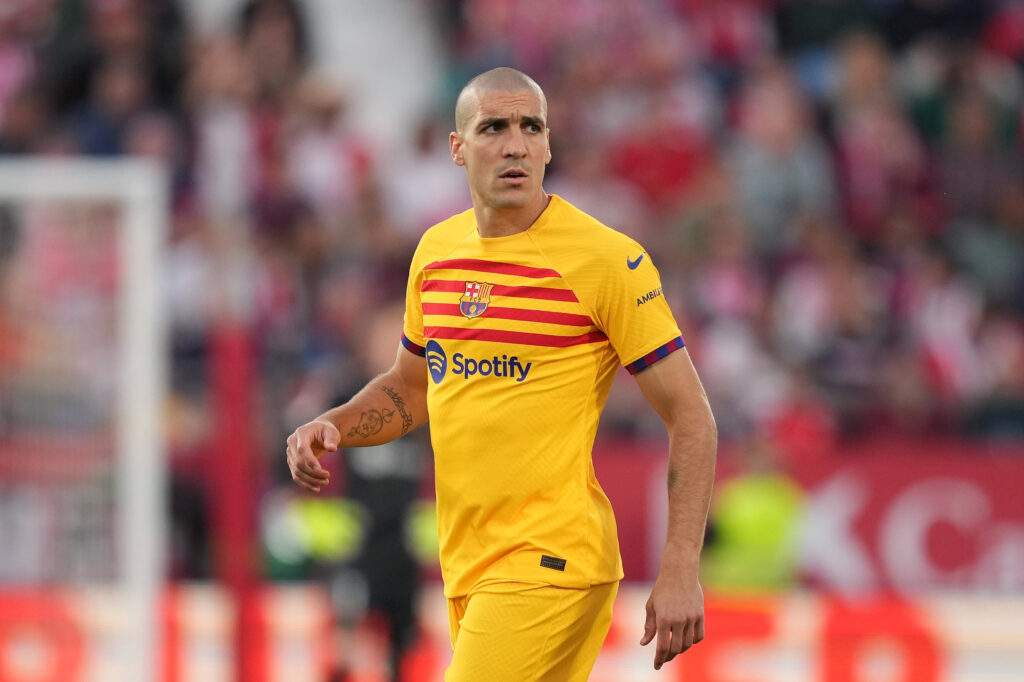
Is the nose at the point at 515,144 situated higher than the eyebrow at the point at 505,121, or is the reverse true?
the eyebrow at the point at 505,121

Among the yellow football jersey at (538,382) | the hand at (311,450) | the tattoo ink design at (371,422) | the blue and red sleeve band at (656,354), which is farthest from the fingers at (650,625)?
the tattoo ink design at (371,422)

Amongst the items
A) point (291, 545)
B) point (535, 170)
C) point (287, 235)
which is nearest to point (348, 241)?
point (287, 235)

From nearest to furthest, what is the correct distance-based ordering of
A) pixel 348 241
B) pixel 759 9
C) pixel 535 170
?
pixel 535 170, pixel 348 241, pixel 759 9

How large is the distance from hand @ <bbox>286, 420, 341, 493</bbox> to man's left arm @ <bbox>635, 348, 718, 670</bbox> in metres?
0.82

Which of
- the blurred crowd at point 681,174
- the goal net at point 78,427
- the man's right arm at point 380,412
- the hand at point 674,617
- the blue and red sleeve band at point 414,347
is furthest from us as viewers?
the blurred crowd at point 681,174

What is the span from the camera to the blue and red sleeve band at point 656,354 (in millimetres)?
4176

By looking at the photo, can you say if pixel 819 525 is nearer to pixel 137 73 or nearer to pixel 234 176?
pixel 234 176

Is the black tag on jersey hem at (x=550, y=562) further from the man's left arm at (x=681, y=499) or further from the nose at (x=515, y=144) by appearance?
the nose at (x=515, y=144)

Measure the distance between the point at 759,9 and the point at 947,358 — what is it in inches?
159

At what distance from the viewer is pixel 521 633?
13.8ft

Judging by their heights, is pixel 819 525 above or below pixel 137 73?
below

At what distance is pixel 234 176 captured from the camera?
12766 millimetres

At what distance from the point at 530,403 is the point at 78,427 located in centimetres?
456

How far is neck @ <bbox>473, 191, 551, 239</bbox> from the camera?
14.4 feet
